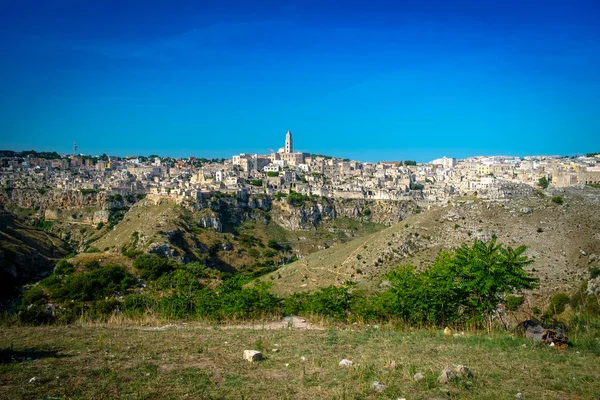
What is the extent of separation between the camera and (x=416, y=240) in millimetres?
34312

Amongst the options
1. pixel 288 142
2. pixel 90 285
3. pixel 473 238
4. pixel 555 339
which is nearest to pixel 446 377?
pixel 555 339

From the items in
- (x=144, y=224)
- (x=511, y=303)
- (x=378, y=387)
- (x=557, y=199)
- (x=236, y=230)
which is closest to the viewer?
(x=378, y=387)

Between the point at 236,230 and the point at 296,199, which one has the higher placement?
the point at 296,199

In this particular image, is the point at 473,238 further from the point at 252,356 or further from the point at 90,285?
the point at 252,356

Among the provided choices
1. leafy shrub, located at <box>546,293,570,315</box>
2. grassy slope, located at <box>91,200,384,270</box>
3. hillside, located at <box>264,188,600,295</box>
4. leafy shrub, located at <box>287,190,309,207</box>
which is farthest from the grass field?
leafy shrub, located at <box>287,190,309,207</box>

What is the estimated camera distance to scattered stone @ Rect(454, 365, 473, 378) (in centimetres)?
672

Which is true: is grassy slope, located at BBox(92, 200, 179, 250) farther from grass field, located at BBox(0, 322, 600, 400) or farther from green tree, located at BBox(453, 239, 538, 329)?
grass field, located at BBox(0, 322, 600, 400)

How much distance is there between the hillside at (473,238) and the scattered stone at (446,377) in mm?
21334

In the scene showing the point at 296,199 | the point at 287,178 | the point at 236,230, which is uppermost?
the point at 287,178

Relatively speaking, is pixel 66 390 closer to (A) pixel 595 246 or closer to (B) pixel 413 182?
(A) pixel 595 246

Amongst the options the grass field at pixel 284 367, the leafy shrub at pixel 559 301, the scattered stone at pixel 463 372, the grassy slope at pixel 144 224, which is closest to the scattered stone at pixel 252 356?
the grass field at pixel 284 367

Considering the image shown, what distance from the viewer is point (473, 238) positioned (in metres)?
32.2

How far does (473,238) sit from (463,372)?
27.6 meters

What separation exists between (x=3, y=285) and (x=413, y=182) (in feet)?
283
